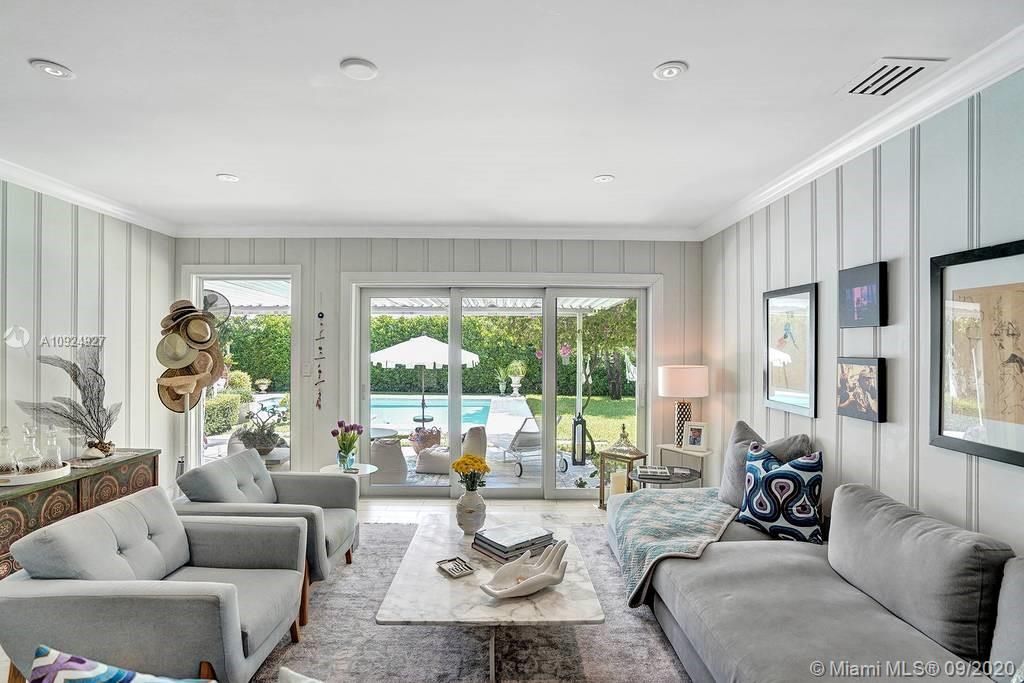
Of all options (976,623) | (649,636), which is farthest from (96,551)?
(976,623)

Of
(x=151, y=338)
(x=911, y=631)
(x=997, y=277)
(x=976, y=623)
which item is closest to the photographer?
(x=976, y=623)

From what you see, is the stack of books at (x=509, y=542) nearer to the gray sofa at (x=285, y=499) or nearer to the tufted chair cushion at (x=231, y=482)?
the gray sofa at (x=285, y=499)

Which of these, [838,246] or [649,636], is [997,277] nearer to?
[838,246]

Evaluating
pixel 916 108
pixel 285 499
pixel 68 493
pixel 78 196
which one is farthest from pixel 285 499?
pixel 916 108

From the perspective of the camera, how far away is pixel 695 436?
4680mm

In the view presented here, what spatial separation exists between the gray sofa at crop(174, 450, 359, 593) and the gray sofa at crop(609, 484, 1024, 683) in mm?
1758

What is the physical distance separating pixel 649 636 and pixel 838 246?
230cm

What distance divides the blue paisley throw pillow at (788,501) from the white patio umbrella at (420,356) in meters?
2.80

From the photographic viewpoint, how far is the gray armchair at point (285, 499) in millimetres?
2910

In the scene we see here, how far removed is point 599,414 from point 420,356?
5.81 ft

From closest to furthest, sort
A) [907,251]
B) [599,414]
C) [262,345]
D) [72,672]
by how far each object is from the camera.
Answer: [72,672] → [907,251] → [262,345] → [599,414]

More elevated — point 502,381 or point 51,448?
point 502,381

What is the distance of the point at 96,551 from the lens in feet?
6.88

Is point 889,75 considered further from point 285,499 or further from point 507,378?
point 285,499
